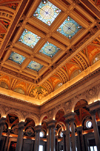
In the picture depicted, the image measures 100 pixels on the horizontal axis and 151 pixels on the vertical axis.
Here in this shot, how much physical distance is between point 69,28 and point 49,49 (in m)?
3.14

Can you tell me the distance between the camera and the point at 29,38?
12.6 meters

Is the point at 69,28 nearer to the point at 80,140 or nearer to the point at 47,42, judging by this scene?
the point at 47,42

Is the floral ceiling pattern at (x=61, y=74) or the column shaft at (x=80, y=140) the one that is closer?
the floral ceiling pattern at (x=61, y=74)

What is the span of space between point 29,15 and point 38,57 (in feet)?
15.9

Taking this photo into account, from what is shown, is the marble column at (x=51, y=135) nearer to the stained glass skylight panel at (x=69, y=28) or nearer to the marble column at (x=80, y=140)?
the marble column at (x=80, y=140)

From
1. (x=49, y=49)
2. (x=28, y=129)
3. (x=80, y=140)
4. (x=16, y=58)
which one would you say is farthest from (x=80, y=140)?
(x=16, y=58)

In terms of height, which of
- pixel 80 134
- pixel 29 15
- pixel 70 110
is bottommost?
pixel 80 134

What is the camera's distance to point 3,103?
16266mm

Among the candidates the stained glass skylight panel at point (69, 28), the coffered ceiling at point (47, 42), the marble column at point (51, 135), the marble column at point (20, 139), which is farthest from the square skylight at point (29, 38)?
the marble column at point (20, 139)

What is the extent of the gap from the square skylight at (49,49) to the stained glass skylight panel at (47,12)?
8.57 feet

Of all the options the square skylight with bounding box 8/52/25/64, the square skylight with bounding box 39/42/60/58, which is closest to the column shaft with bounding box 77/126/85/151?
the square skylight with bounding box 39/42/60/58

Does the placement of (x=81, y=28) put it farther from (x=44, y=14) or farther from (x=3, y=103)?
(x=3, y=103)

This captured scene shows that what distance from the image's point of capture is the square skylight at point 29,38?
1211cm

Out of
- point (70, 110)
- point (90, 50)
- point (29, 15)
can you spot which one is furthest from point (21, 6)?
point (70, 110)
